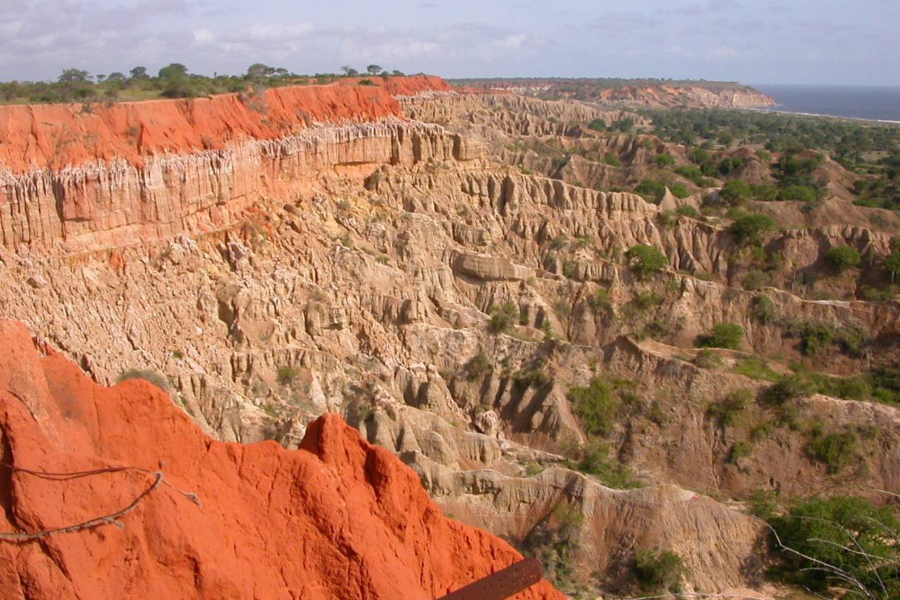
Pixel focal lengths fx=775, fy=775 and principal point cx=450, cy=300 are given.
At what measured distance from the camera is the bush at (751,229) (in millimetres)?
41000

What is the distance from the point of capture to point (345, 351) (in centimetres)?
2836

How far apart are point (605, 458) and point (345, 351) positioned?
393 inches

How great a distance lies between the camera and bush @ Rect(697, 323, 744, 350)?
32.9 meters

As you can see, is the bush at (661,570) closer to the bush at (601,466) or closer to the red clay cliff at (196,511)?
the red clay cliff at (196,511)

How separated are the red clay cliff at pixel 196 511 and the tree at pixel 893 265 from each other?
99.1 feet

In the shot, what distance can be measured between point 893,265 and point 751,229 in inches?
269

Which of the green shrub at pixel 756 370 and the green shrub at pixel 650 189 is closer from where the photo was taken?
the green shrub at pixel 756 370

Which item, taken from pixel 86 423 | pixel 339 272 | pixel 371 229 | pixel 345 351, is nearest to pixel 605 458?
pixel 345 351

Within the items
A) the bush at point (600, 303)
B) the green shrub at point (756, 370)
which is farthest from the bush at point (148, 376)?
the bush at point (600, 303)

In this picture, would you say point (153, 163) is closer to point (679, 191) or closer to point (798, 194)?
point (679, 191)

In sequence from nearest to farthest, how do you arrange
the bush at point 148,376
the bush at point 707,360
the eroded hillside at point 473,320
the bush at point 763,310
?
the eroded hillside at point 473,320 < the bush at point 148,376 < the bush at point 707,360 < the bush at point 763,310

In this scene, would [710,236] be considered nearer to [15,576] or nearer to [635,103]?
[15,576]

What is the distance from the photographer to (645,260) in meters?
37.0

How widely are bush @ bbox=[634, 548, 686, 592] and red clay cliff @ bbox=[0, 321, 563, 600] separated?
445cm
